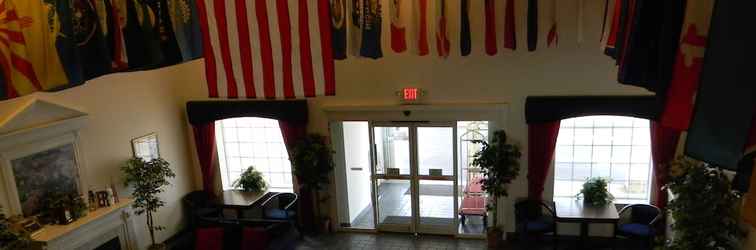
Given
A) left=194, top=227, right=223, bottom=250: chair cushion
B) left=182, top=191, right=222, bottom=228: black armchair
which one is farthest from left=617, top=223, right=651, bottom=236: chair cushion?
left=182, top=191, right=222, bottom=228: black armchair

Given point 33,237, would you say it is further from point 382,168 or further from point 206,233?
point 382,168

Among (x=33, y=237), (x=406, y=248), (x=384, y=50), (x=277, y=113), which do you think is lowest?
(x=406, y=248)

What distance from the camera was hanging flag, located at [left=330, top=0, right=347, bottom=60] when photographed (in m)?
5.57

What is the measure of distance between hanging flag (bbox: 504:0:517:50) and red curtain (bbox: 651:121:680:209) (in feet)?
8.51

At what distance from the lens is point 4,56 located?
3.59 meters

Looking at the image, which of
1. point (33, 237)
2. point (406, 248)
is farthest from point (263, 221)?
point (33, 237)

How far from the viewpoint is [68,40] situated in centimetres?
386

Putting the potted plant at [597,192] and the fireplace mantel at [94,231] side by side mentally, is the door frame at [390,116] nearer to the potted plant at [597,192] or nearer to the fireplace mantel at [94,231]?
the potted plant at [597,192]

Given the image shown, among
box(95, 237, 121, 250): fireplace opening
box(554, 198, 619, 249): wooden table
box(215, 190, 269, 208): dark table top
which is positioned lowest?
box(95, 237, 121, 250): fireplace opening

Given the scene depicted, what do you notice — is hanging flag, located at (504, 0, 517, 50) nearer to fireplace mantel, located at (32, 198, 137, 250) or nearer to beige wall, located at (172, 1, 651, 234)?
beige wall, located at (172, 1, 651, 234)

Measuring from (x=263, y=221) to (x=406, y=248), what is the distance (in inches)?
99.9

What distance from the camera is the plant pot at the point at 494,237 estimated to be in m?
8.34

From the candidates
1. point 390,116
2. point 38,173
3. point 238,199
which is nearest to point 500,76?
point 390,116

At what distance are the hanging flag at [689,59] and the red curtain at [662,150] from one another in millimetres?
4850
